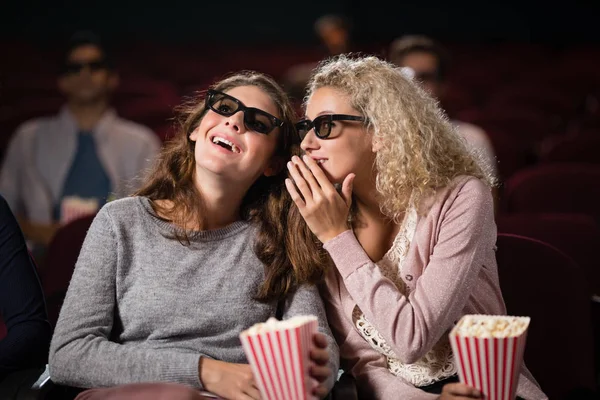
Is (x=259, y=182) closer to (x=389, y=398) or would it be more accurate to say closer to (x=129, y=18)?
(x=389, y=398)

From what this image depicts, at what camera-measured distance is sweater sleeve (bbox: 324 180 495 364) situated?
1723 millimetres

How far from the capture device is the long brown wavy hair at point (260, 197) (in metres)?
1.93

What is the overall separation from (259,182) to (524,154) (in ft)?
8.55

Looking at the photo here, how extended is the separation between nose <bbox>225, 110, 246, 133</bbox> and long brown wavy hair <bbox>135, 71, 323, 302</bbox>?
0.36ft

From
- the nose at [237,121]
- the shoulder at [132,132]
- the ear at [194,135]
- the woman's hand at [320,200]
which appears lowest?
the shoulder at [132,132]

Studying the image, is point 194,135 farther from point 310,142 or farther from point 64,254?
point 64,254

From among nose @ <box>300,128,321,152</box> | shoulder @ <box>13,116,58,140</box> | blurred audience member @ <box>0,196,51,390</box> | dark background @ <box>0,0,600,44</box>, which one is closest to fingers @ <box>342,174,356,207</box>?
nose @ <box>300,128,321,152</box>

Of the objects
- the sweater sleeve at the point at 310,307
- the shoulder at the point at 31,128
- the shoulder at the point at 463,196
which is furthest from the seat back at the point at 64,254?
the shoulder at the point at 31,128

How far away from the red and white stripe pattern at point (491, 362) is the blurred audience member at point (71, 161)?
7.02 ft

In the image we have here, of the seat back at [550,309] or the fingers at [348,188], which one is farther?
the seat back at [550,309]

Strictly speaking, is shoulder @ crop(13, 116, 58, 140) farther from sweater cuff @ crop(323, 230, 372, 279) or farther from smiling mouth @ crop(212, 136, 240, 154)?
sweater cuff @ crop(323, 230, 372, 279)

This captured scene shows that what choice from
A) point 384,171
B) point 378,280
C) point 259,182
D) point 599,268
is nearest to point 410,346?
point 378,280

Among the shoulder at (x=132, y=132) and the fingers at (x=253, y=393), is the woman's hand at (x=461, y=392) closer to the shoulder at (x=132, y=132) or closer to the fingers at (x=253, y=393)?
the fingers at (x=253, y=393)

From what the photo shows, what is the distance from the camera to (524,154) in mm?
4363
